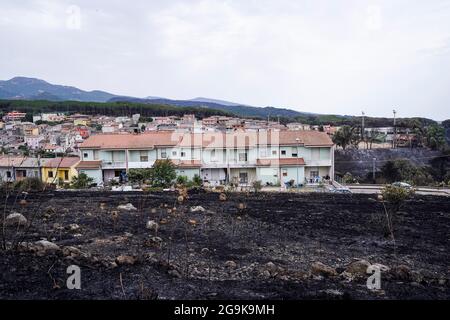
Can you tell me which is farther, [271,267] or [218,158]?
[218,158]

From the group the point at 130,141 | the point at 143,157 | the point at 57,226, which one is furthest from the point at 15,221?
the point at 130,141

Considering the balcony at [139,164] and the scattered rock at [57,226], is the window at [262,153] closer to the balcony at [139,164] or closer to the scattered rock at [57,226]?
the balcony at [139,164]

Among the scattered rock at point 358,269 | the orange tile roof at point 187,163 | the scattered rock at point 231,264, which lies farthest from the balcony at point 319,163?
the scattered rock at point 231,264

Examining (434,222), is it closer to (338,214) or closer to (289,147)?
(338,214)

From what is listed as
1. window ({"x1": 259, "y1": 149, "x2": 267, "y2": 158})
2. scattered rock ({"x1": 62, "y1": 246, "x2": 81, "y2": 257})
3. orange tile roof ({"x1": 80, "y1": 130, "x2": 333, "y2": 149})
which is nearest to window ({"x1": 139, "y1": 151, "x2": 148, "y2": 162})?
orange tile roof ({"x1": 80, "y1": 130, "x2": 333, "y2": 149})

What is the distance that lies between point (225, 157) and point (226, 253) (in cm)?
1832

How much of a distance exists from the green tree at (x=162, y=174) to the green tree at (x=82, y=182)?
14.1 ft

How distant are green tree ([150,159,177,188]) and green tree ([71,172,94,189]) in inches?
169

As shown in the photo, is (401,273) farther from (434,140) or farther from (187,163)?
(434,140)

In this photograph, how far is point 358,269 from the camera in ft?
19.2

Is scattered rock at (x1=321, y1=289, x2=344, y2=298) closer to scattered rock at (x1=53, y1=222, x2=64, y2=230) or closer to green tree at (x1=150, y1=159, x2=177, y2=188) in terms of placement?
scattered rock at (x1=53, y1=222, x2=64, y2=230)

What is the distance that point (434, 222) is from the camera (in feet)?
34.8
